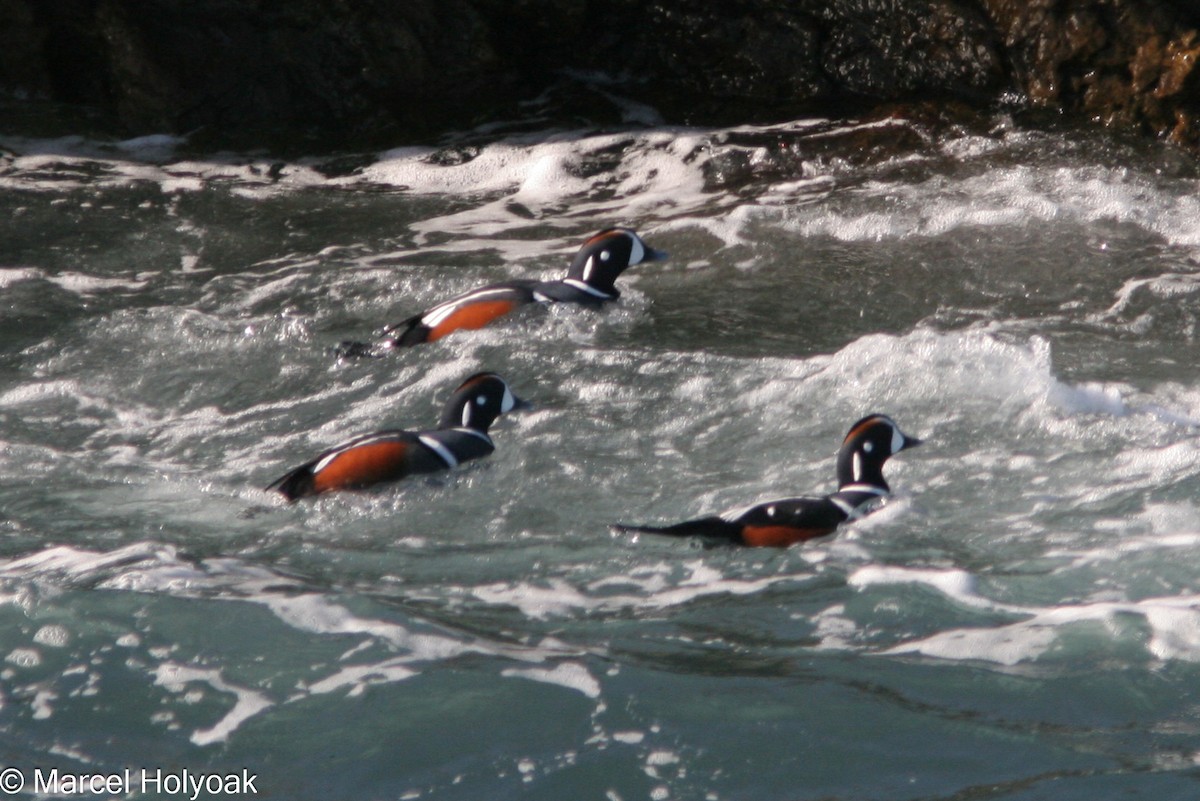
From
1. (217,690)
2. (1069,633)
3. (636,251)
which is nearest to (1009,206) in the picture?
(636,251)

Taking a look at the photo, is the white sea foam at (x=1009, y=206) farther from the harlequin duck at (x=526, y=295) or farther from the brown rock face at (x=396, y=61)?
the brown rock face at (x=396, y=61)

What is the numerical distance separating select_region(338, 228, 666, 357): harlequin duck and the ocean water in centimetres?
10

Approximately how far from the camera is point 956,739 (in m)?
3.78

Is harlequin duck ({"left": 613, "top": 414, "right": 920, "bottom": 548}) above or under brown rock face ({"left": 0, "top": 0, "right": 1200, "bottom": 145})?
under

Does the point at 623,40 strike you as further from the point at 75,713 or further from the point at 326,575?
the point at 75,713

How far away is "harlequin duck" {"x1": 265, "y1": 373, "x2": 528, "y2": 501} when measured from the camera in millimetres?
5461

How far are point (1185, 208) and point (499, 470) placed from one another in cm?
477

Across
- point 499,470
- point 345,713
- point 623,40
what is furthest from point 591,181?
point 345,713

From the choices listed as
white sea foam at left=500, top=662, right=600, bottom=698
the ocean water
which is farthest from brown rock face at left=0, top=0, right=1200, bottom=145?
white sea foam at left=500, top=662, right=600, bottom=698

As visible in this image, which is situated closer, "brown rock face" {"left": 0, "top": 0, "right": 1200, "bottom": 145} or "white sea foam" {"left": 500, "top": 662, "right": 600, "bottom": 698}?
"white sea foam" {"left": 500, "top": 662, "right": 600, "bottom": 698}

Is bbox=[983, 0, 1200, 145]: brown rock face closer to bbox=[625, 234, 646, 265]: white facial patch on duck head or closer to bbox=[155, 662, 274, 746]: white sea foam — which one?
bbox=[625, 234, 646, 265]: white facial patch on duck head

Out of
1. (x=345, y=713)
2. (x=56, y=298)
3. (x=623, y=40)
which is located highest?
(x=623, y=40)

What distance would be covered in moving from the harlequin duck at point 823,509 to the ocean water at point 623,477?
0.30 feet

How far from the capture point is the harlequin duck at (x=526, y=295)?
7008 millimetres
